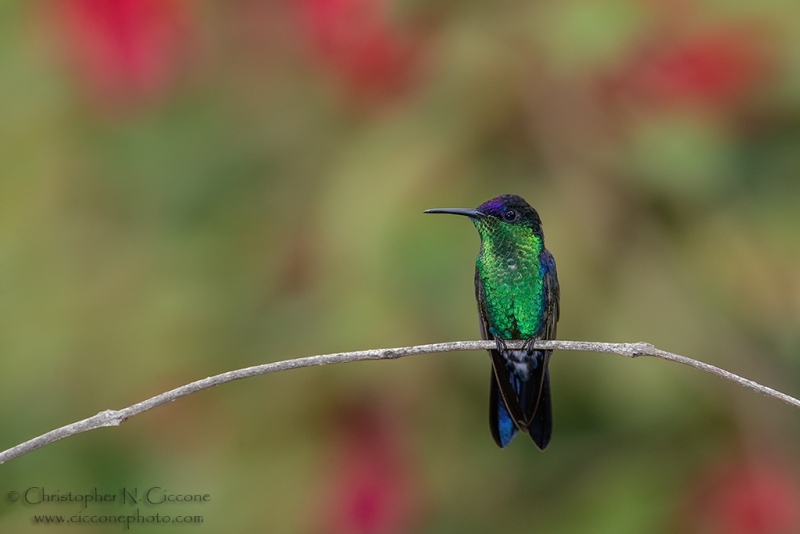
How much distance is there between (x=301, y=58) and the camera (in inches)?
152

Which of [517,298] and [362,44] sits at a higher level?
[362,44]

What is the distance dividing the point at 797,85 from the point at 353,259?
1.66 m

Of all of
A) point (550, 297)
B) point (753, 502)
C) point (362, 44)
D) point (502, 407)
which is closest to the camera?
point (502, 407)

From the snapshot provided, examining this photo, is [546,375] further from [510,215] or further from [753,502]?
[753,502]

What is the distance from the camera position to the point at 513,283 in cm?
246

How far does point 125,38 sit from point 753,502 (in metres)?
2.74

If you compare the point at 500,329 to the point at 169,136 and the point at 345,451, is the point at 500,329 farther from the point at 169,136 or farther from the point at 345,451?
the point at 169,136

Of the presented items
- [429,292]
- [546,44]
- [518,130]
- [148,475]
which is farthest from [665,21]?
[148,475]

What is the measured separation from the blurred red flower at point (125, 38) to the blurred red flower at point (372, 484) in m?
1.49

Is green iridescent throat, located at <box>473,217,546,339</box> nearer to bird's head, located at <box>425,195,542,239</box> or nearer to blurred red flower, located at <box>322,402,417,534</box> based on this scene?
bird's head, located at <box>425,195,542,239</box>

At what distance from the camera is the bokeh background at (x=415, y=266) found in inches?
123

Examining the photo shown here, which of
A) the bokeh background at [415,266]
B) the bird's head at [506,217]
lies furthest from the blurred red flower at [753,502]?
the bird's head at [506,217]

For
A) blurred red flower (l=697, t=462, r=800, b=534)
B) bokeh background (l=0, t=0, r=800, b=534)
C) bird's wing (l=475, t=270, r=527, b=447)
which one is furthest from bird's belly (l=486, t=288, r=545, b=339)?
blurred red flower (l=697, t=462, r=800, b=534)

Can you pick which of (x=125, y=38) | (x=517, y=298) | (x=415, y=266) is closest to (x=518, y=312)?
(x=517, y=298)
